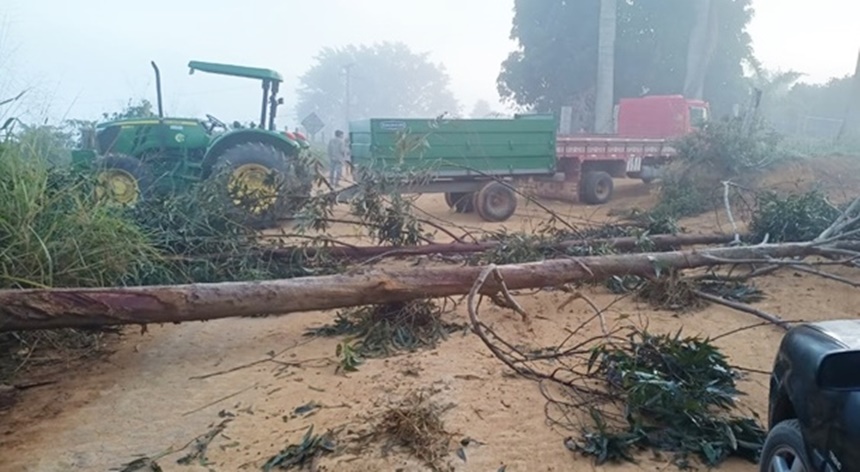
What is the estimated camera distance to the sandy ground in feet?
9.02

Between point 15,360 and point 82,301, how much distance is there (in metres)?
0.82

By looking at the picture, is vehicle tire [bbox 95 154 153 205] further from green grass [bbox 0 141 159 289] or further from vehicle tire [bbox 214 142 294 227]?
green grass [bbox 0 141 159 289]

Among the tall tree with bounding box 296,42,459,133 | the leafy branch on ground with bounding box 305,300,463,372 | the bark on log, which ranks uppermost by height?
the tall tree with bounding box 296,42,459,133

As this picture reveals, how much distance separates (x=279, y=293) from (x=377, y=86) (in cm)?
6579

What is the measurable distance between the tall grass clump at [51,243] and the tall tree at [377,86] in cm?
5842

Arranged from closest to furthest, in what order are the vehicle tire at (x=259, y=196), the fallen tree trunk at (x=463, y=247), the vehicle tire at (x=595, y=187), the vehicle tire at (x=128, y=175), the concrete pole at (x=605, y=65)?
the fallen tree trunk at (x=463, y=247) < the vehicle tire at (x=259, y=196) < the vehicle tire at (x=128, y=175) < the vehicle tire at (x=595, y=187) < the concrete pole at (x=605, y=65)

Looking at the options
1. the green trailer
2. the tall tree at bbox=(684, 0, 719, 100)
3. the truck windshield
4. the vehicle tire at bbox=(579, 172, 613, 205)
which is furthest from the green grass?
the tall tree at bbox=(684, 0, 719, 100)

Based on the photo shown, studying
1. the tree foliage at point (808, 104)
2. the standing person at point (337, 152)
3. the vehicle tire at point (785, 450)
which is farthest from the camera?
the tree foliage at point (808, 104)

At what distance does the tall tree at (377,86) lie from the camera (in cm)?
6372

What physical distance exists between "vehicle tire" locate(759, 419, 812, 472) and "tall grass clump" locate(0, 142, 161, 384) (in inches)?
178

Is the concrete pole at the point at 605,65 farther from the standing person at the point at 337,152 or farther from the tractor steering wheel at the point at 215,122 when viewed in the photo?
the tractor steering wheel at the point at 215,122

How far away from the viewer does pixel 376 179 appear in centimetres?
639

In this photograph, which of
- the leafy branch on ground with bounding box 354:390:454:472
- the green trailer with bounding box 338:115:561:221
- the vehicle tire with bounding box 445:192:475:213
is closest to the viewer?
the leafy branch on ground with bounding box 354:390:454:472

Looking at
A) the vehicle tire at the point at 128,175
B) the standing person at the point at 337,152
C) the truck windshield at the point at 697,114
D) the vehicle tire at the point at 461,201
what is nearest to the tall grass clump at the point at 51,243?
the vehicle tire at the point at 128,175
